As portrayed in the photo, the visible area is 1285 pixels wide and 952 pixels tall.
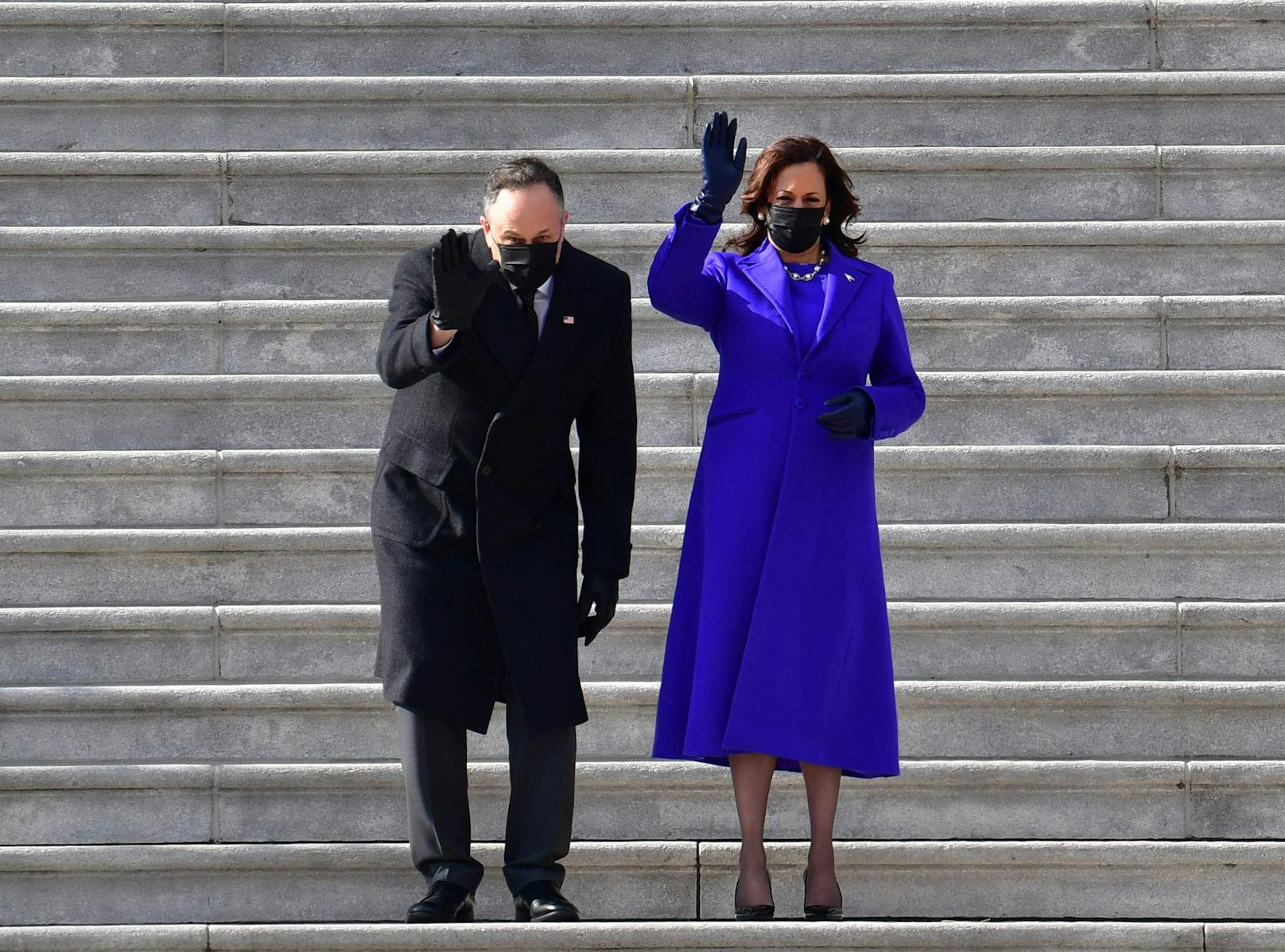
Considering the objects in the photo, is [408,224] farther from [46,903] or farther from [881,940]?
[881,940]

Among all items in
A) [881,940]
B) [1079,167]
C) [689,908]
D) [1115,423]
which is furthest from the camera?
[1079,167]

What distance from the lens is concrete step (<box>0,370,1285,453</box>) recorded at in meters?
6.46

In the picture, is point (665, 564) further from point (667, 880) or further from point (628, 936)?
point (628, 936)

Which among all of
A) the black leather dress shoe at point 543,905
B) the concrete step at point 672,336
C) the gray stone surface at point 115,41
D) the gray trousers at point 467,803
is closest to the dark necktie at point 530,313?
the gray trousers at point 467,803

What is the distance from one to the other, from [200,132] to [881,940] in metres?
4.01

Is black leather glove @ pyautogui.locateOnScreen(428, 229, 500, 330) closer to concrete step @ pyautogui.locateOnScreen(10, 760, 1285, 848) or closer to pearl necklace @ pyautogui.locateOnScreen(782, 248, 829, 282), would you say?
pearl necklace @ pyautogui.locateOnScreen(782, 248, 829, 282)

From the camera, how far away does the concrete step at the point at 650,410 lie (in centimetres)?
646

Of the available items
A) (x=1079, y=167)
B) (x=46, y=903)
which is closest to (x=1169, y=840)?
(x=1079, y=167)

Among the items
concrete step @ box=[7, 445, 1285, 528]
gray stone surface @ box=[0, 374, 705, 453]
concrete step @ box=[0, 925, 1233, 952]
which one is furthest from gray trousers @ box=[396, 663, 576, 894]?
gray stone surface @ box=[0, 374, 705, 453]

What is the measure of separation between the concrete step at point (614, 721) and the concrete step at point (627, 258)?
1532 millimetres

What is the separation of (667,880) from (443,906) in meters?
0.99

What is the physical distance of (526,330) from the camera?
4824 mm

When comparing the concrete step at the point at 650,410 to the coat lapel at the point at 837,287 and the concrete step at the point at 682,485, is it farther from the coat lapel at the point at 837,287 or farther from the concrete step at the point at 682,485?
the coat lapel at the point at 837,287

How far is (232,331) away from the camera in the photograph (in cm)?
672
